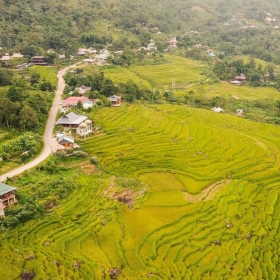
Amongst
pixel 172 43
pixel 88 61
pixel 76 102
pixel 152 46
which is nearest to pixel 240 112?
pixel 76 102

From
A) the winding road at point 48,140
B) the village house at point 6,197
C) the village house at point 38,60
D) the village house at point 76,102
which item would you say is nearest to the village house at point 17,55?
the village house at point 38,60

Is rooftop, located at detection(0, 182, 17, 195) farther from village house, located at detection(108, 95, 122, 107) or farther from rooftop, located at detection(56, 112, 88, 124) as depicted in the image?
village house, located at detection(108, 95, 122, 107)

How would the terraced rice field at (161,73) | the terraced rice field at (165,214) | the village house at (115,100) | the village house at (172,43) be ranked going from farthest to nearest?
the village house at (172,43) < the terraced rice field at (161,73) < the village house at (115,100) < the terraced rice field at (165,214)

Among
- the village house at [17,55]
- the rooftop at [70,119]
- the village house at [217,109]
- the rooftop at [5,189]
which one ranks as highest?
the village house at [17,55]

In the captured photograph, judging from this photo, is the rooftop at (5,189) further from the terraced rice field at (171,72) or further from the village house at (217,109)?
the terraced rice field at (171,72)

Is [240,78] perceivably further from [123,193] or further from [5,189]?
[5,189]

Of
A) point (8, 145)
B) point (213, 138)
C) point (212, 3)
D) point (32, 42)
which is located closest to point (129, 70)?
point (32, 42)
